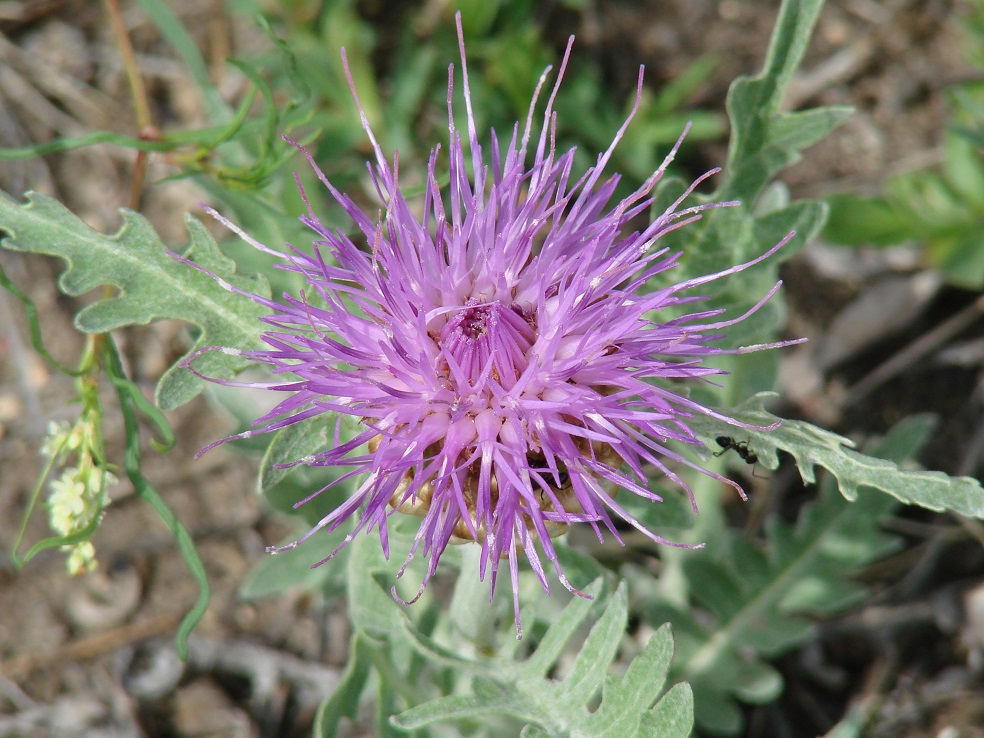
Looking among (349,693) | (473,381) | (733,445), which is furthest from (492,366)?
(349,693)

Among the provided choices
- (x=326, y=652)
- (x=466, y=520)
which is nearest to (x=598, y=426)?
(x=466, y=520)

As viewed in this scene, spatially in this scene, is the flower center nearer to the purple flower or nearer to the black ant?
the purple flower

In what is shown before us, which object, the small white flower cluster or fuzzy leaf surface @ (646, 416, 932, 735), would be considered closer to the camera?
the small white flower cluster

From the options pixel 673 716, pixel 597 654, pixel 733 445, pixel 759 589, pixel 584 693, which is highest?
pixel 733 445

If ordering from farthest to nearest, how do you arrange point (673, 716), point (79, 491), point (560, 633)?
point (79, 491)
point (560, 633)
point (673, 716)

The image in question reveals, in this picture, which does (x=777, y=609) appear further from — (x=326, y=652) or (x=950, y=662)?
(x=326, y=652)

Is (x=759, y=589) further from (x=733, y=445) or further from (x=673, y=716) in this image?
(x=673, y=716)

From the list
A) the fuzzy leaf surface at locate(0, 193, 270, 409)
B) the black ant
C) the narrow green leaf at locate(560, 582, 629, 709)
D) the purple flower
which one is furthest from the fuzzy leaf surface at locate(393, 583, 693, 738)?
the fuzzy leaf surface at locate(0, 193, 270, 409)
